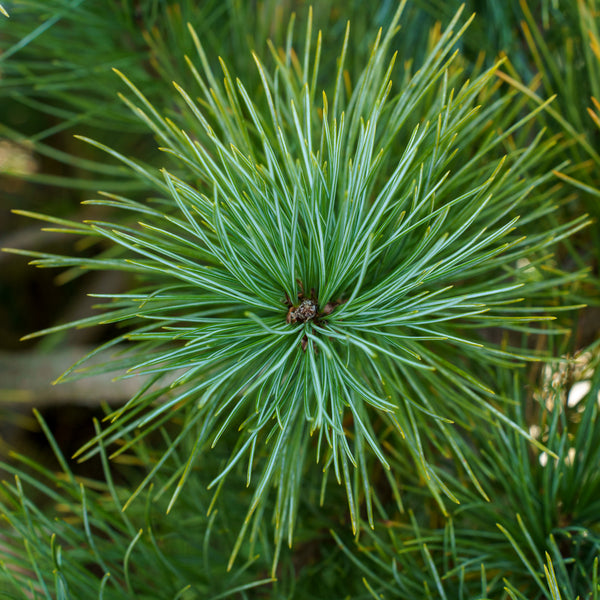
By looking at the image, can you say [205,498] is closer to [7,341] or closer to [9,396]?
[9,396]

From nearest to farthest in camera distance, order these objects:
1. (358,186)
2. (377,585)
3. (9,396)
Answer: (358,186), (377,585), (9,396)

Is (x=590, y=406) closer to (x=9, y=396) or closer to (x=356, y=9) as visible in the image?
(x=356, y=9)

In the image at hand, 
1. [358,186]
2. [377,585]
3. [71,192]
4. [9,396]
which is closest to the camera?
[358,186]

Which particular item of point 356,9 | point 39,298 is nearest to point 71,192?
point 39,298

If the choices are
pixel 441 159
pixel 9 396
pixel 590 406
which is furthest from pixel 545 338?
pixel 9 396

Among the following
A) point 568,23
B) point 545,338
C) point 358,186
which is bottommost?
point 545,338

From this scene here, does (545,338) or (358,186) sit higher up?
(358,186)

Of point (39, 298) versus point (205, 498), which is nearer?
point (205, 498)
